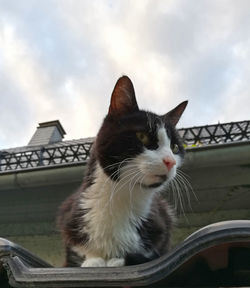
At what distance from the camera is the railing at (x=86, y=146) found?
231 centimetres

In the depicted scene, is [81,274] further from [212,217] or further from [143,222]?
[212,217]

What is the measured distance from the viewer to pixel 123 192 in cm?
117

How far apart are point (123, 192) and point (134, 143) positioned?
201 millimetres

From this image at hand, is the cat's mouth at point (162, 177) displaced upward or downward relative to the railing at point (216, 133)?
downward

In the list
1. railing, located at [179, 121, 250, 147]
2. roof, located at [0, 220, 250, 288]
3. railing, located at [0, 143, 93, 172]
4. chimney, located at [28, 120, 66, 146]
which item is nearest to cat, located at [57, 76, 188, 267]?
roof, located at [0, 220, 250, 288]

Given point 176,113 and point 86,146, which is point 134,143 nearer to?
point 176,113

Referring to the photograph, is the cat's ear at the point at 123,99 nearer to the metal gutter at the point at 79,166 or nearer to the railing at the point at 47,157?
the metal gutter at the point at 79,166

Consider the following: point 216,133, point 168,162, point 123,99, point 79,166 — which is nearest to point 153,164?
point 168,162

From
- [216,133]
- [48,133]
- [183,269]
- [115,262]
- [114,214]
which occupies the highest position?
[48,133]

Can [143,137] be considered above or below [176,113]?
below

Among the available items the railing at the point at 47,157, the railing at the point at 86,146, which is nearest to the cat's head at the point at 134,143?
the railing at the point at 86,146

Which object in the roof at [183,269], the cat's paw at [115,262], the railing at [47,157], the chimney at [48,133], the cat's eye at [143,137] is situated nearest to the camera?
the roof at [183,269]

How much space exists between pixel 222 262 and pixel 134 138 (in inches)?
21.8

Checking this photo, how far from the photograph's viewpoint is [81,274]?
65cm
